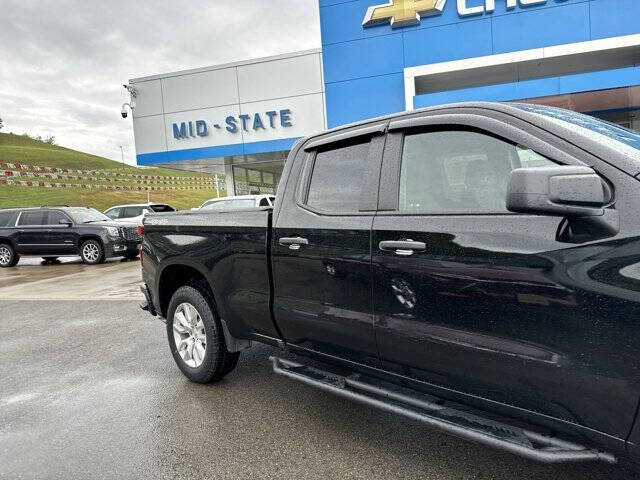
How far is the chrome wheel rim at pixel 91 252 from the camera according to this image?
43.5ft

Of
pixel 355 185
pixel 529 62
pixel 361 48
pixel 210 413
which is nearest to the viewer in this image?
pixel 355 185

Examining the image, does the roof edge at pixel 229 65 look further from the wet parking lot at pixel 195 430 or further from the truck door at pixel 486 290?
the truck door at pixel 486 290

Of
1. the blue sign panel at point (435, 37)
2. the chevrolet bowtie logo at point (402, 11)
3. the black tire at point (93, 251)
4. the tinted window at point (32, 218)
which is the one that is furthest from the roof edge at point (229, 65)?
the black tire at point (93, 251)

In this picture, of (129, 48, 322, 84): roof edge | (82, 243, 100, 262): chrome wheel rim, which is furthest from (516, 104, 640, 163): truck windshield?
(129, 48, 322, 84): roof edge

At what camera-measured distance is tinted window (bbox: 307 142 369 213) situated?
2680mm

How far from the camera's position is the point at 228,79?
1833 centimetres

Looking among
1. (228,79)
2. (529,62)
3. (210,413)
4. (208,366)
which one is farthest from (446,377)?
(228,79)

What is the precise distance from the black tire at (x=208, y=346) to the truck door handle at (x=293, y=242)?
3.58ft

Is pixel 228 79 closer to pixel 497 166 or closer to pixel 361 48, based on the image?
pixel 361 48

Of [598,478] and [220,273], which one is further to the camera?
[220,273]

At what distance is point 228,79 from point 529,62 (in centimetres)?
1109

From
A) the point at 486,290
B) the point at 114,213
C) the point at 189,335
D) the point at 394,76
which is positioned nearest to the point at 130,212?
the point at 114,213

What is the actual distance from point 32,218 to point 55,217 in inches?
35.3

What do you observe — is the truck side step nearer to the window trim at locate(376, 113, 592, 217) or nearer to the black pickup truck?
the black pickup truck
